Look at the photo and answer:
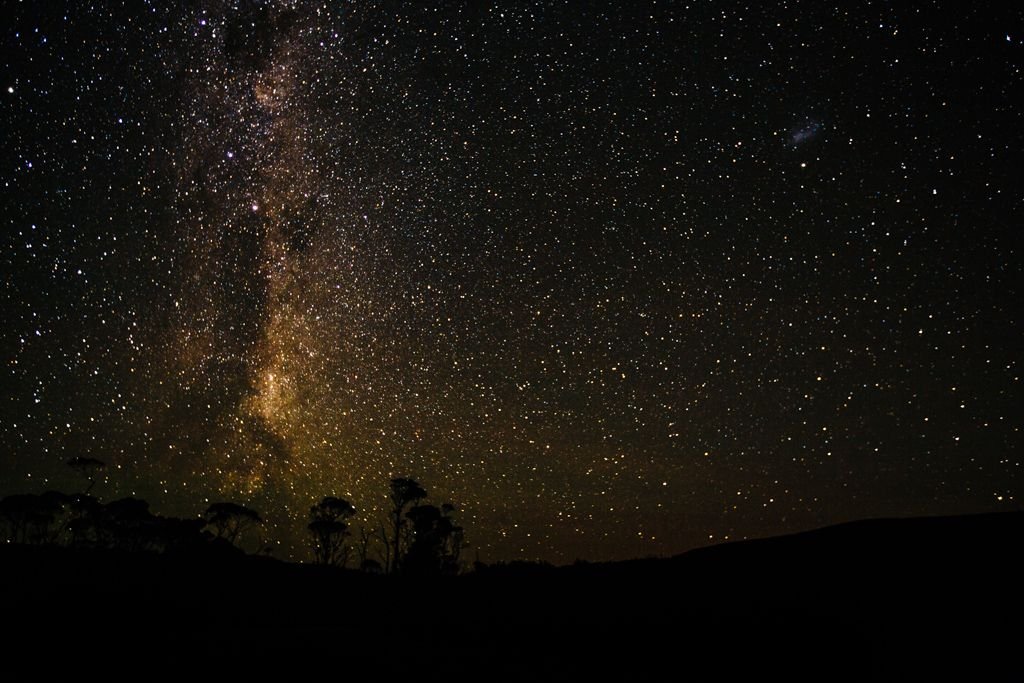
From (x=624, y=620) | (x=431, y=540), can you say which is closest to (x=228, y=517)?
(x=431, y=540)

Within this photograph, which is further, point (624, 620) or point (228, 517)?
point (228, 517)

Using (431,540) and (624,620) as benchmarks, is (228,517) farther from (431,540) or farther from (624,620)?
(624,620)

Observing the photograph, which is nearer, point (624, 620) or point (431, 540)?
point (624, 620)

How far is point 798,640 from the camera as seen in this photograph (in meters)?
12.5

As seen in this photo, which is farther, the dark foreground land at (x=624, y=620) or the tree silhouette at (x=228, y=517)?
the tree silhouette at (x=228, y=517)

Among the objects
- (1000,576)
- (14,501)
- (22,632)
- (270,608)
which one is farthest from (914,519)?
(14,501)

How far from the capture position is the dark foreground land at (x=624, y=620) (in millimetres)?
11500

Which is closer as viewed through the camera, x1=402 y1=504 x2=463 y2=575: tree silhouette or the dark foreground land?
the dark foreground land

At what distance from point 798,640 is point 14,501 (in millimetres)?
56852

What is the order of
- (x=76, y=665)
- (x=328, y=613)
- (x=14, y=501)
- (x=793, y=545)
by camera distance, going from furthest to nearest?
1. (x=14, y=501)
2. (x=793, y=545)
3. (x=328, y=613)
4. (x=76, y=665)

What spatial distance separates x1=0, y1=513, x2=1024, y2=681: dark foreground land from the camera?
1150cm

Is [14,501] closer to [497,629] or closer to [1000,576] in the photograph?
[497,629]

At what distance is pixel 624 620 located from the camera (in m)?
14.4

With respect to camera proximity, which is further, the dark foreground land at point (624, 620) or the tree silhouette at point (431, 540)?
the tree silhouette at point (431, 540)
